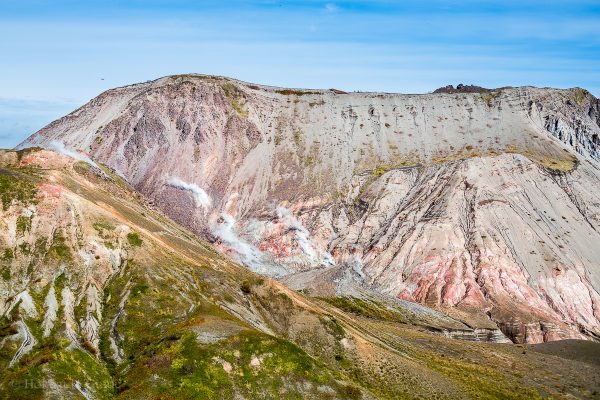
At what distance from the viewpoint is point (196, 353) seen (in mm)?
61156

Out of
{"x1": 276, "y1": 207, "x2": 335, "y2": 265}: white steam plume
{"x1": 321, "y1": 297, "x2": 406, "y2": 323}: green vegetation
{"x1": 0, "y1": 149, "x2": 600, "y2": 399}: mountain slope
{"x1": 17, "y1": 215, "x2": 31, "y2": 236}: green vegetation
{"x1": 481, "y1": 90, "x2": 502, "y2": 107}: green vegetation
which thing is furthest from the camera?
{"x1": 481, "y1": 90, "x2": 502, "y2": 107}: green vegetation

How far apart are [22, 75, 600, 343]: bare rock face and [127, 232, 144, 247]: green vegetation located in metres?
45.6

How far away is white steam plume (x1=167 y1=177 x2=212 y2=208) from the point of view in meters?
157

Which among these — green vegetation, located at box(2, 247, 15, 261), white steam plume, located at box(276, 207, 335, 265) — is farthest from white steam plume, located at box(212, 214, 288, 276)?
green vegetation, located at box(2, 247, 15, 261)

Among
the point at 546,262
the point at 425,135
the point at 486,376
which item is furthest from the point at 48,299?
the point at 425,135

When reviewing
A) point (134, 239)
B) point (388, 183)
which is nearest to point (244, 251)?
point (388, 183)

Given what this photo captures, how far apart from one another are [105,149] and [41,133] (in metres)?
30.2

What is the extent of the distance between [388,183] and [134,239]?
89189mm

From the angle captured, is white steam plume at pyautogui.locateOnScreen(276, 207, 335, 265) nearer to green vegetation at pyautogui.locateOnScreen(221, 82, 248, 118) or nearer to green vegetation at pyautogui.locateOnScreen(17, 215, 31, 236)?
green vegetation at pyautogui.locateOnScreen(221, 82, 248, 118)

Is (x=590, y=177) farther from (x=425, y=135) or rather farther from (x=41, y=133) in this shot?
(x=41, y=133)

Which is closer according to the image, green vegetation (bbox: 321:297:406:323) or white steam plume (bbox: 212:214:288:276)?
green vegetation (bbox: 321:297:406:323)

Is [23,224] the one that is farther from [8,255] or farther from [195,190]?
[195,190]

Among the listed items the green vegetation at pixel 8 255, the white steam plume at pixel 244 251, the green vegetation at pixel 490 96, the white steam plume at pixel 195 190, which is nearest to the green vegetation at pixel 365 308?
the white steam plume at pixel 244 251

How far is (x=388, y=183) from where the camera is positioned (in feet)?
518
